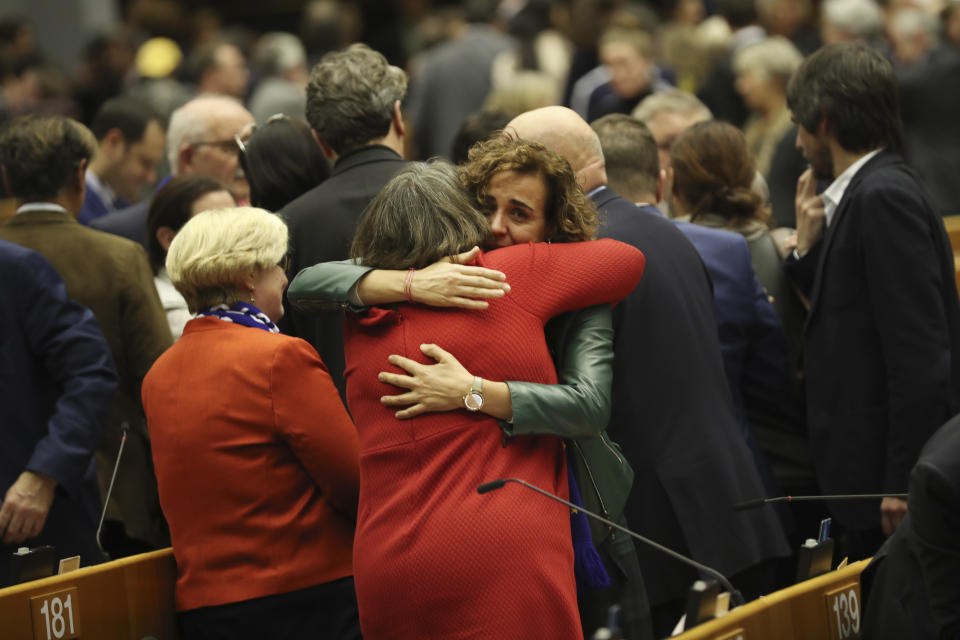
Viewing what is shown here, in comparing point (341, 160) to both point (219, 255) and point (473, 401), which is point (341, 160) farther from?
point (473, 401)

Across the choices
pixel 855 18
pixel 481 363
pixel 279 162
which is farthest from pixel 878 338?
pixel 855 18

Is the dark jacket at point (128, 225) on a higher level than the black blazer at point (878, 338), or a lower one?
higher

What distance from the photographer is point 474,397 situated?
7.70 feet

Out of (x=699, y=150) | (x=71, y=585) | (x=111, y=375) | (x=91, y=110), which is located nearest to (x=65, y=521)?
(x=111, y=375)

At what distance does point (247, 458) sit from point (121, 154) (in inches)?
113

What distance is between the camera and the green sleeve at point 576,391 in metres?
2.36

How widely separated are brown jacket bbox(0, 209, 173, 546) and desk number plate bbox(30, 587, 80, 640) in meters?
0.94

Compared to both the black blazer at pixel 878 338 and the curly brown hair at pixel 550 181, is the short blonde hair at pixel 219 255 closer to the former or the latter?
the curly brown hair at pixel 550 181

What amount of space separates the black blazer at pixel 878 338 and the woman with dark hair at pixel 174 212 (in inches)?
71.0

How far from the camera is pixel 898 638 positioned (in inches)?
91.4

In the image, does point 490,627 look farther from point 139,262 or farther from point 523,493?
point 139,262

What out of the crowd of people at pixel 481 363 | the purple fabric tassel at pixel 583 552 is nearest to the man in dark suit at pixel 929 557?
the crowd of people at pixel 481 363

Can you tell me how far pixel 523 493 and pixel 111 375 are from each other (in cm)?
155

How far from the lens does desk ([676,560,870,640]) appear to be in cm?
227
